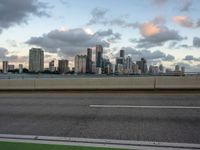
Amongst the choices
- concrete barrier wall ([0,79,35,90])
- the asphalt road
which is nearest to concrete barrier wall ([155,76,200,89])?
the asphalt road

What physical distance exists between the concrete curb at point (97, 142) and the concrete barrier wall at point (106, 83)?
43.6 feet

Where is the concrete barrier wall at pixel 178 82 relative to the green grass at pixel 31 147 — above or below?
above

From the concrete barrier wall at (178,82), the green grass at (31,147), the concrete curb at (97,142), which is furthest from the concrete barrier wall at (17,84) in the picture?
the green grass at (31,147)

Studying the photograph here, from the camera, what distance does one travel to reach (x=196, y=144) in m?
6.88

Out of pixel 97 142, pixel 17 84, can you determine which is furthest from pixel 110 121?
pixel 17 84

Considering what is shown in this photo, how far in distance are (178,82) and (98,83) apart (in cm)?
494

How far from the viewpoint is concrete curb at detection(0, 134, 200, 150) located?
266 inches

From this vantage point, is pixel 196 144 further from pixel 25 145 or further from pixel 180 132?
pixel 25 145

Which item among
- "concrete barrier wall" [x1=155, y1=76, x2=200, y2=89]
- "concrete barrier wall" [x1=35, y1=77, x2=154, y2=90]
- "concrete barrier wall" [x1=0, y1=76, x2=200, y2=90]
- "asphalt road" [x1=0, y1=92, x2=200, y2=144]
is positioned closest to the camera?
"asphalt road" [x1=0, y1=92, x2=200, y2=144]

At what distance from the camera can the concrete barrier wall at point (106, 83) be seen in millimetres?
20203

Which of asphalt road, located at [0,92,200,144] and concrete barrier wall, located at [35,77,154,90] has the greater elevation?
concrete barrier wall, located at [35,77,154,90]

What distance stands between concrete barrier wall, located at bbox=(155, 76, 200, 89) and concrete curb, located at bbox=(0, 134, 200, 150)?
13.4 meters

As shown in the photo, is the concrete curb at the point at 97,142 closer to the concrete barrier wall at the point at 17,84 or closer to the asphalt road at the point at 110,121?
the asphalt road at the point at 110,121

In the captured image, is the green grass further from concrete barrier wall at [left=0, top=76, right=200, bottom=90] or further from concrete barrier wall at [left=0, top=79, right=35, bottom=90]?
concrete barrier wall at [left=0, top=79, right=35, bottom=90]
